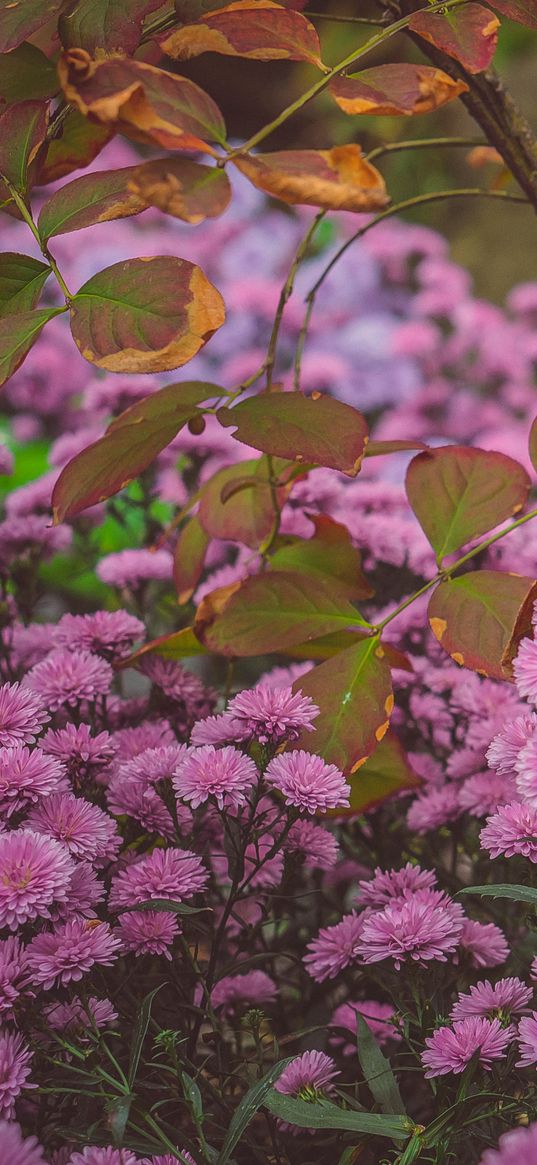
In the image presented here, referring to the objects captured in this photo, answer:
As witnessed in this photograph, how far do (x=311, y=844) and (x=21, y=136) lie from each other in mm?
423

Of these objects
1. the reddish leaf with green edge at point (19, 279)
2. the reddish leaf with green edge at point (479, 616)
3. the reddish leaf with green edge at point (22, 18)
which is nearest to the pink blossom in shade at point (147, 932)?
the reddish leaf with green edge at point (479, 616)

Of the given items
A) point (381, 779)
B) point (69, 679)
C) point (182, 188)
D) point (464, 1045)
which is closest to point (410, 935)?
point (464, 1045)

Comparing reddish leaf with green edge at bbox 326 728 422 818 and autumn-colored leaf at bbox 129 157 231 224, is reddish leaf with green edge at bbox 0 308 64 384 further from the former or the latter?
reddish leaf with green edge at bbox 326 728 422 818

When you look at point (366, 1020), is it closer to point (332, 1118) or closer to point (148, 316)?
point (332, 1118)

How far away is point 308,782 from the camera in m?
0.54

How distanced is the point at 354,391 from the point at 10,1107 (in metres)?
1.64

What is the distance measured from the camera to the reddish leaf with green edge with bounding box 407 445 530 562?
0.69 m

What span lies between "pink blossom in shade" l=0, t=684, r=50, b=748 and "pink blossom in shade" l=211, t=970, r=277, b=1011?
0.22m

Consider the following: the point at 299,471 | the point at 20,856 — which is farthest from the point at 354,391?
the point at 20,856

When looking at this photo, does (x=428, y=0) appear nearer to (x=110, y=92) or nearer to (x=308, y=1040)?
(x=110, y=92)

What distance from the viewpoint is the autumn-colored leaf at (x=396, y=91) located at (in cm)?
46

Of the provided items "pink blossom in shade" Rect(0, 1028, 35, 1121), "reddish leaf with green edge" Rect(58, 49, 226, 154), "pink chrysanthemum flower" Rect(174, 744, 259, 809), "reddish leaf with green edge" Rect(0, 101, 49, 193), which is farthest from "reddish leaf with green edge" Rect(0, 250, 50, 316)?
"pink blossom in shade" Rect(0, 1028, 35, 1121)

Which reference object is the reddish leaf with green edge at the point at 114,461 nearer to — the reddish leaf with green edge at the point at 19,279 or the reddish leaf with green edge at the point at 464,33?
the reddish leaf with green edge at the point at 19,279

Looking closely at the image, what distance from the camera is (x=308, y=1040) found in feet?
Answer: 2.20
